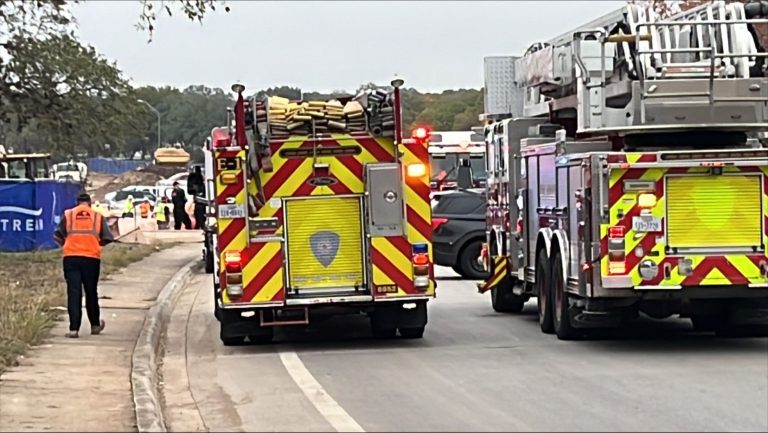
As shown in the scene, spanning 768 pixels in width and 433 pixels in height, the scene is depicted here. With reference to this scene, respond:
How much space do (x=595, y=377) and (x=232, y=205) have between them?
4.53 m

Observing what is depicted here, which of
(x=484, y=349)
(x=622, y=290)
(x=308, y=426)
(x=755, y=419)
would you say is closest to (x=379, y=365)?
(x=484, y=349)

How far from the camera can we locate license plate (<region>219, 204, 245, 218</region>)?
15.1 m

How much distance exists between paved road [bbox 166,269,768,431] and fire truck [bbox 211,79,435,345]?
64 centimetres

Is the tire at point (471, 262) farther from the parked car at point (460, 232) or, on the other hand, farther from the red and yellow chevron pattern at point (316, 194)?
the red and yellow chevron pattern at point (316, 194)

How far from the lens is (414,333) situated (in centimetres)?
1609

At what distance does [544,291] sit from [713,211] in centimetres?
300

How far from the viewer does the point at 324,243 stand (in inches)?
600

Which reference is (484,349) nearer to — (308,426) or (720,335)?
(720,335)

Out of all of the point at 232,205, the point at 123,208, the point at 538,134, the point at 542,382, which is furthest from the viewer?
the point at 123,208

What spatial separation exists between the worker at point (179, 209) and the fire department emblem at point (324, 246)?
3201 centimetres

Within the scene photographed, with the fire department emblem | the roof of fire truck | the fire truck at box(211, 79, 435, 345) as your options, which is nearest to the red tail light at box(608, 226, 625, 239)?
the fire truck at box(211, 79, 435, 345)

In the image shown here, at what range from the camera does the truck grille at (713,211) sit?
1423 cm

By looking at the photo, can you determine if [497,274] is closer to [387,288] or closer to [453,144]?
[387,288]

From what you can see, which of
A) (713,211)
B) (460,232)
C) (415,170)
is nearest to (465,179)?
(460,232)
